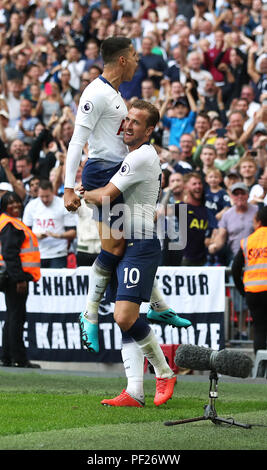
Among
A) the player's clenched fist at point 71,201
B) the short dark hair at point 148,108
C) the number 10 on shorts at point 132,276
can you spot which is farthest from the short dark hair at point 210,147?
the player's clenched fist at point 71,201

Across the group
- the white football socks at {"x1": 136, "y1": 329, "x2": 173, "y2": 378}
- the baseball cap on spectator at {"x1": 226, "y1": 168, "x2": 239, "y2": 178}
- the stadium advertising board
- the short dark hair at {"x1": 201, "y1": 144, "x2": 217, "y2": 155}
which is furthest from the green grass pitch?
the short dark hair at {"x1": 201, "y1": 144, "x2": 217, "y2": 155}

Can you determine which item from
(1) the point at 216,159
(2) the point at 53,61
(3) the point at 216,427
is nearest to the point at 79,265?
(1) the point at 216,159

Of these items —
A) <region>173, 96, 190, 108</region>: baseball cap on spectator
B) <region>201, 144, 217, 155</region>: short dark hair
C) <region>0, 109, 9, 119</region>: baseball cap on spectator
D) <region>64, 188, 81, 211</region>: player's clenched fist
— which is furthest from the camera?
<region>0, 109, 9, 119</region>: baseball cap on spectator

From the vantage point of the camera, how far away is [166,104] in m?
18.1

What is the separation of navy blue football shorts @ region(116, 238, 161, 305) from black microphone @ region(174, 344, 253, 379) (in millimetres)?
1239

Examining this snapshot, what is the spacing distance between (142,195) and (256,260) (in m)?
4.23

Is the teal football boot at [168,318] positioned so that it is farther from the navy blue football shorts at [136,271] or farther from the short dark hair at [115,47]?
the short dark hair at [115,47]

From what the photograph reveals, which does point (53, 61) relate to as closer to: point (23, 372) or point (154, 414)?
point (23, 372)

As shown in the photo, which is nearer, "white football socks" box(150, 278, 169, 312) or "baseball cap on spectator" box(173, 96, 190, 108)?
"white football socks" box(150, 278, 169, 312)

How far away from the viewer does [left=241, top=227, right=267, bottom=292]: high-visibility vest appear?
1217 cm

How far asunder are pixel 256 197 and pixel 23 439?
863 cm

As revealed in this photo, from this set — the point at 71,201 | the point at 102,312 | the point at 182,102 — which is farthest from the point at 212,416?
the point at 182,102

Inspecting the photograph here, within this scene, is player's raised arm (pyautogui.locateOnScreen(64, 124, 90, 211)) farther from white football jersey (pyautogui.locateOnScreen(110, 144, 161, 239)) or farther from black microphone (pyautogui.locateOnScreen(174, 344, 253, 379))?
black microphone (pyautogui.locateOnScreen(174, 344, 253, 379))

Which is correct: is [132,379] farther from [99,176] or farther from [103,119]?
[103,119]
